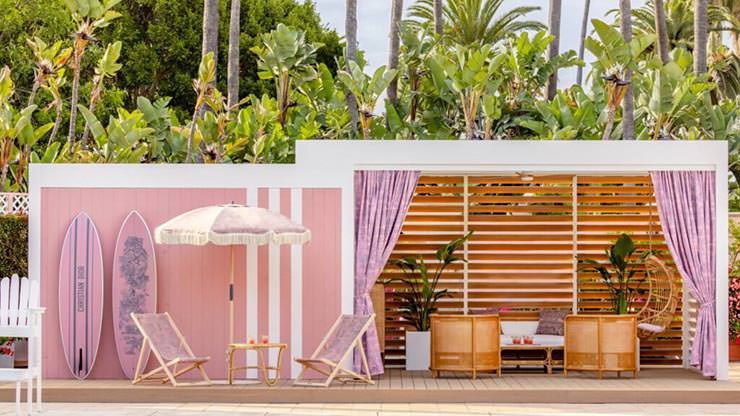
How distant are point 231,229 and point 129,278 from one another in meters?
1.60

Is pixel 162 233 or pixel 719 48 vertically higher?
pixel 719 48

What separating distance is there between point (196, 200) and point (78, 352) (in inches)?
76.9

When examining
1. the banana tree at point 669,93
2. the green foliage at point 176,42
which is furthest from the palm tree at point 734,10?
the banana tree at point 669,93

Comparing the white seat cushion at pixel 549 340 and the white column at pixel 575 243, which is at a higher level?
the white column at pixel 575 243

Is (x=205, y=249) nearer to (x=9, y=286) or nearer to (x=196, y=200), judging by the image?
(x=196, y=200)

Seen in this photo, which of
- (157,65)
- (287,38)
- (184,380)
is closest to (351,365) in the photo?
(184,380)

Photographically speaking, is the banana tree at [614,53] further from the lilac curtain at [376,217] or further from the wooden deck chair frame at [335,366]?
the wooden deck chair frame at [335,366]

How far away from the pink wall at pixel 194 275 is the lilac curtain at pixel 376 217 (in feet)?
0.80

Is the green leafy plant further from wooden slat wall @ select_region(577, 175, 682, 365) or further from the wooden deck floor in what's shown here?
the wooden deck floor

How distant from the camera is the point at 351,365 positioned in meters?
12.5

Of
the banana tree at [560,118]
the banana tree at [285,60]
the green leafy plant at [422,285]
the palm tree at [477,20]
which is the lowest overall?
the green leafy plant at [422,285]

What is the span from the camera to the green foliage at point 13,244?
12.9 metres

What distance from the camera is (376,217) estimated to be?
41.4 ft

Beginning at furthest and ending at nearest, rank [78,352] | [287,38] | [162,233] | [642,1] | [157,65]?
[642,1] → [157,65] → [287,38] → [78,352] → [162,233]
